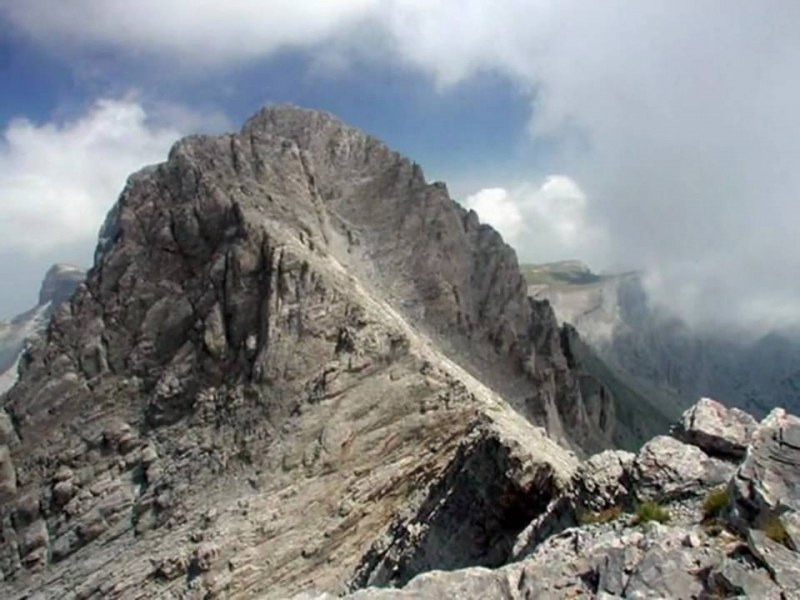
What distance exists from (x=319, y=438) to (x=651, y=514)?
26.0 metres

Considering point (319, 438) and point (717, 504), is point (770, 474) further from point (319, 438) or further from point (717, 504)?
point (319, 438)

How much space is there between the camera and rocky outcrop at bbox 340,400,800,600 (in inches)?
664

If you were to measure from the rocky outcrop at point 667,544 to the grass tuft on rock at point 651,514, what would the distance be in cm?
3

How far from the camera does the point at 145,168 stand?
67.7 meters

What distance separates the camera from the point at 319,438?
44094mm

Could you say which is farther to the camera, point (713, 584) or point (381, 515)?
point (381, 515)

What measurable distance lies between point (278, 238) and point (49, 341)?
20.0 metres

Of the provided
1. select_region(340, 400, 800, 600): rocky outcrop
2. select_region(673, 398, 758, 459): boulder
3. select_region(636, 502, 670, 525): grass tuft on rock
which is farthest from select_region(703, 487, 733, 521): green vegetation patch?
select_region(673, 398, 758, 459): boulder

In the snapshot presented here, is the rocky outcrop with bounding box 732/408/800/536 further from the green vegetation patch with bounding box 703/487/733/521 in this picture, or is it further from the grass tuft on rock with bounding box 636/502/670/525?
the grass tuft on rock with bounding box 636/502/670/525

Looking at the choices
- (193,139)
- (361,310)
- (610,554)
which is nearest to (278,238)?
(361,310)

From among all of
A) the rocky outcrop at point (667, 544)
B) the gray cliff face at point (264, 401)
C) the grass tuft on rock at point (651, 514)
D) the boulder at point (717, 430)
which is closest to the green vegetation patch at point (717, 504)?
the rocky outcrop at point (667, 544)

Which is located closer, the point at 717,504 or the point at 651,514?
the point at 717,504

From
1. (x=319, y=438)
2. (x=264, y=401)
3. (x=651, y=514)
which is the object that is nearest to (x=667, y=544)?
(x=651, y=514)

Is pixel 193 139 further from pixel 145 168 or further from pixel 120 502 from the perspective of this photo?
pixel 120 502
